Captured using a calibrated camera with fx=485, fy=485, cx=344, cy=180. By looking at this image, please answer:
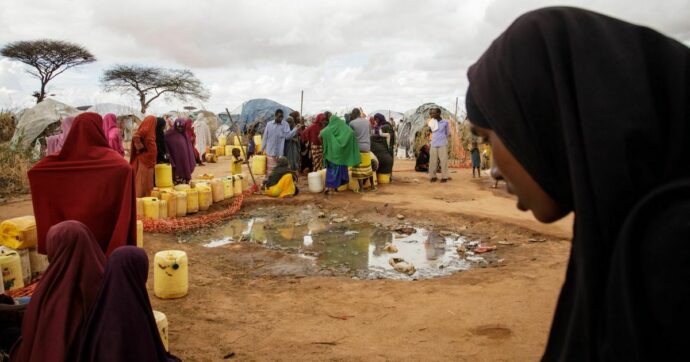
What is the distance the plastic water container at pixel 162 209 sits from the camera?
7500mm

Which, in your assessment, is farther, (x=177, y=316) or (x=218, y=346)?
(x=177, y=316)

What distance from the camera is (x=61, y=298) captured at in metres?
2.48

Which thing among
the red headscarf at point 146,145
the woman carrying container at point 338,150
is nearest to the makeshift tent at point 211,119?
the woman carrying container at point 338,150

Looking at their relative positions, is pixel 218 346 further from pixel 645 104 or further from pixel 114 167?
pixel 645 104

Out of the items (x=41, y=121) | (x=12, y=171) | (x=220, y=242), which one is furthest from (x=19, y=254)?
(x=41, y=121)

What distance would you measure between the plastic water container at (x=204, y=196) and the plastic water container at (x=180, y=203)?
1.64 feet

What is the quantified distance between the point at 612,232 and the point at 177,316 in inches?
158

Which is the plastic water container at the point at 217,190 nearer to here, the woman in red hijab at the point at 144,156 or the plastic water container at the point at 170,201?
the woman in red hijab at the point at 144,156

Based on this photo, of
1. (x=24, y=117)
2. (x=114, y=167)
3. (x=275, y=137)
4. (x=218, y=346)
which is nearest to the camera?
(x=114, y=167)

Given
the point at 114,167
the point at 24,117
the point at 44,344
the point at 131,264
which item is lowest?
the point at 44,344

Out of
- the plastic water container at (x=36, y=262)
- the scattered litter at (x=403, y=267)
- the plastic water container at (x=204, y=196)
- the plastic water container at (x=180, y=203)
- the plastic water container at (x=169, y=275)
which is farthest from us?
the plastic water container at (x=204, y=196)

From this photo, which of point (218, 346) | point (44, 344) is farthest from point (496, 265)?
point (44, 344)

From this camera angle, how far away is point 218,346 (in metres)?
3.55

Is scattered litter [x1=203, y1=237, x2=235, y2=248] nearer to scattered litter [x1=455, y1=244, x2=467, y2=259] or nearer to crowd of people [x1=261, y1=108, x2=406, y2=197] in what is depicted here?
crowd of people [x1=261, y1=108, x2=406, y2=197]
